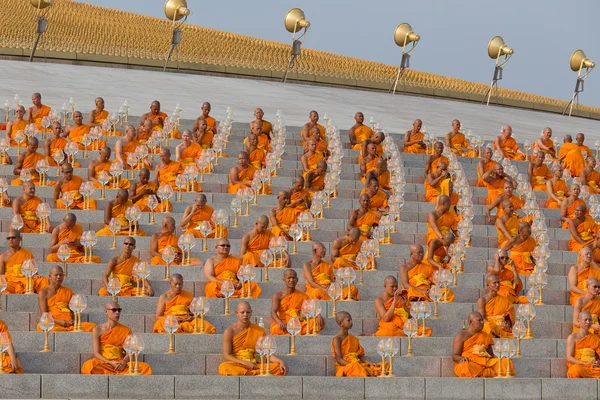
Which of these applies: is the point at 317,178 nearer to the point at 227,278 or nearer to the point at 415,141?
the point at 415,141

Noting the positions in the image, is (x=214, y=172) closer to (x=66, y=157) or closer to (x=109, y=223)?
(x=66, y=157)

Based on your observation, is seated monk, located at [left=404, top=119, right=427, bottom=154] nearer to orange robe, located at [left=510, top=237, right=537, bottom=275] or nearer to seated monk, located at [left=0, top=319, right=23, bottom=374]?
orange robe, located at [left=510, top=237, right=537, bottom=275]

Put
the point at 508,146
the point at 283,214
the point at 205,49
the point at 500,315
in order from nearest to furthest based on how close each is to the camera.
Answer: the point at 500,315 → the point at 283,214 → the point at 508,146 → the point at 205,49

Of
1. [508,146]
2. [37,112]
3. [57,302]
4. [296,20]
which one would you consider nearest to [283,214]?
[57,302]

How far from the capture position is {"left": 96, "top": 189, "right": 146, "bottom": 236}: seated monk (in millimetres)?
14711

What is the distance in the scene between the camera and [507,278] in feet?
46.4

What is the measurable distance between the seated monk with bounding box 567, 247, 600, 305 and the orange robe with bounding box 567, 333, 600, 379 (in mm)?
1584

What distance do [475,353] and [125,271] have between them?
3.24 meters

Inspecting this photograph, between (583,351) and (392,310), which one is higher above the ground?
(392,310)

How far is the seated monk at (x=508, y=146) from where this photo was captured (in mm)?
19594

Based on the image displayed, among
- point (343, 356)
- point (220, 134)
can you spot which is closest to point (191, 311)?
point (343, 356)

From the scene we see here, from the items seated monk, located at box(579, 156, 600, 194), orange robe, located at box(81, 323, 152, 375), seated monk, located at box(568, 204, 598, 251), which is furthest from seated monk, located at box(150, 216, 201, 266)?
seated monk, located at box(579, 156, 600, 194)

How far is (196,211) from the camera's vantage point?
15023 millimetres

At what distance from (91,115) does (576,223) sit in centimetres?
629
